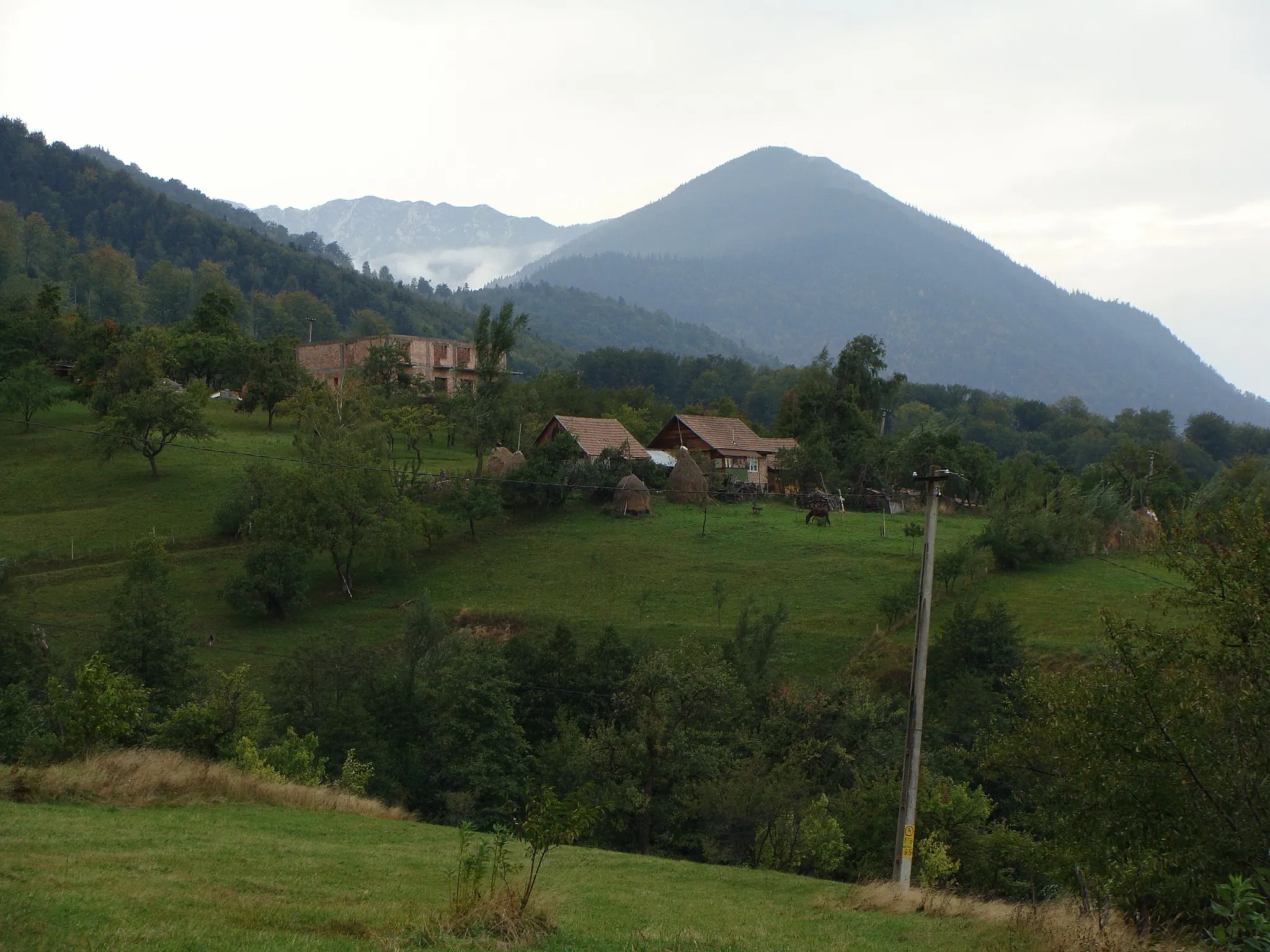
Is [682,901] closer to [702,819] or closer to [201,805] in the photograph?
[201,805]

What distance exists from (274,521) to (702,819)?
99.7ft

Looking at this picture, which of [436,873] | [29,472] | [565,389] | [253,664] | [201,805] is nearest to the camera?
[436,873]

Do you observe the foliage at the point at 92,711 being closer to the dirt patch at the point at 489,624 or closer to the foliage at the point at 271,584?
the dirt patch at the point at 489,624

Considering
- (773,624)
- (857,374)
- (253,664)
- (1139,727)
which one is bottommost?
(253,664)

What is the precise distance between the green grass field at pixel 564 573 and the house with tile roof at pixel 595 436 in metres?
5.43

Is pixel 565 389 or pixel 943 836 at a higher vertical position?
pixel 565 389

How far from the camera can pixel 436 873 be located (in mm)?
14547

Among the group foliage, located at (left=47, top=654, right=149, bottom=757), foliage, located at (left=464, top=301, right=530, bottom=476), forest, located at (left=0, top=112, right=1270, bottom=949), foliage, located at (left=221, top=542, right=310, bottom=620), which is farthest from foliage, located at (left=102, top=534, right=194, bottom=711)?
foliage, located at (left=464, top=301, right=530, bottom=476)

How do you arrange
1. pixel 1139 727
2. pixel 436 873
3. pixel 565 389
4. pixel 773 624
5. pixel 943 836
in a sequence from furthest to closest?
1. pixel 565 389
2. pixel 773 624
3. pixel 943 836
4. pixel 436 873
5. pixel 1139 727

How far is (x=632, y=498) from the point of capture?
57781 millimetres

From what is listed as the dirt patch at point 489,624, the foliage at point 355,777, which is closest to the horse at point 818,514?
the dirt patch at point 489,624

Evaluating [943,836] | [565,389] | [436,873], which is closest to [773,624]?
[943,836]

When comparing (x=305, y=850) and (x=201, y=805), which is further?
(x=201, y=805)

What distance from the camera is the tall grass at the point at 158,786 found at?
16.9 m
